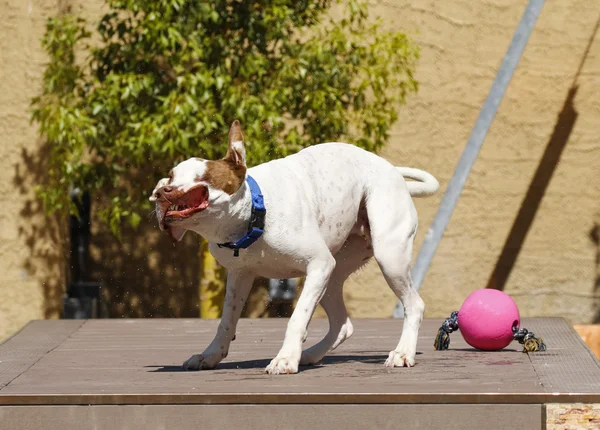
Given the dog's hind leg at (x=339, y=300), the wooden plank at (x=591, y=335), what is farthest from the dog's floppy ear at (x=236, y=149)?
the wooden plank at (x=591, y=335)

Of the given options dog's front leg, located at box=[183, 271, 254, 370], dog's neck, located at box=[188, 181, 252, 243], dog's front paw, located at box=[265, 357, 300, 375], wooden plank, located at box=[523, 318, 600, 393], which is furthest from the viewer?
dog's front leg, located at box=[183, 271, 254, 370]

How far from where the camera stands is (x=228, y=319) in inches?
212

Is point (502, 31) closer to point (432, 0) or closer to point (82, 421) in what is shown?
point (432, 0)

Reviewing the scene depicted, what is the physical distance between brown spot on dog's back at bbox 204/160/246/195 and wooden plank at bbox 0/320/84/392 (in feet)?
4.01

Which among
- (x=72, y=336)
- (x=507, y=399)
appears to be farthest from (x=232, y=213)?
(x=72, y=336)

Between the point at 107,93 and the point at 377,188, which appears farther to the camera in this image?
the point at 107,93

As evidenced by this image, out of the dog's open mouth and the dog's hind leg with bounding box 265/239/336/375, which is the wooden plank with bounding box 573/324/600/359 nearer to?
the dog's hind leg with bounding box 265/239/336/375

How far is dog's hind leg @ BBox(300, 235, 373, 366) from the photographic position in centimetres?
569

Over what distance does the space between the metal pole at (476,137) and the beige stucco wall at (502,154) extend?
581 mm

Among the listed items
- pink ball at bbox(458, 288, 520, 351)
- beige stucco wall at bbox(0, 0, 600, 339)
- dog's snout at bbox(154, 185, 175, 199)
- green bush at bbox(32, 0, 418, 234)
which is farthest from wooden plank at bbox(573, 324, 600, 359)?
dog's snout at bbox(154, 185, 175, 199)

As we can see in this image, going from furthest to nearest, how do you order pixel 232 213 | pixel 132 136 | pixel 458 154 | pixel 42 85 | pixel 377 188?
pixel 458 154
pixel 42 85
pixel 132 136
pixel 377 188
pixel 232 213

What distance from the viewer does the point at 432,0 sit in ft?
32.6

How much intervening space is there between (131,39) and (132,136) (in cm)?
117

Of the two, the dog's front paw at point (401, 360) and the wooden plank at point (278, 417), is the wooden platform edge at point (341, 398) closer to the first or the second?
the wooden plank at point (278, 417)
